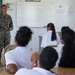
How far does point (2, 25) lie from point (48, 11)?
2329mm

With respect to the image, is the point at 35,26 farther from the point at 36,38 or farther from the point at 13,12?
the point at 13,12

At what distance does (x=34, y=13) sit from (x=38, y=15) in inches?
5.9

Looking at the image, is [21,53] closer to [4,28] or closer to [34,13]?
[4,28]

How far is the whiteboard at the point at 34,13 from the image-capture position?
297 inches

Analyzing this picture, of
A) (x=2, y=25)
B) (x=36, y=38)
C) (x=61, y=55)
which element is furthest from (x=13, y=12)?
(x=61, y=55)

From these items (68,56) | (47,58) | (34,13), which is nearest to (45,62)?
(47,58)

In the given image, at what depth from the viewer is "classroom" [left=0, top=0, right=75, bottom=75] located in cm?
747

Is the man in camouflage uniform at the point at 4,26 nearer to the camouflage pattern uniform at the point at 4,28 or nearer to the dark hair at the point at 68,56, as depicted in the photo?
the camouflage pattern uniform at the point at 4,28

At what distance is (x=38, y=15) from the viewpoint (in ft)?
25.3

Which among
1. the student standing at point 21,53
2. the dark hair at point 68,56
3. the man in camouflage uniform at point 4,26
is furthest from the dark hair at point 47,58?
the man in camouflage uniform at point 4,26

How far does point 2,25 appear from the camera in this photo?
5.82 metres

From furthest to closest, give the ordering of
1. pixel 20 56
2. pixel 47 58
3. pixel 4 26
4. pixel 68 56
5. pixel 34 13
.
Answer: pixel 34 13 < pixel 4 26 < pixel 68 56 < pixel 20 56 < pixel 47 58

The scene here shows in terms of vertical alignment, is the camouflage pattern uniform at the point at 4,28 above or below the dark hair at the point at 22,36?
below

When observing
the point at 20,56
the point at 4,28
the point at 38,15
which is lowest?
the point at 4,28
